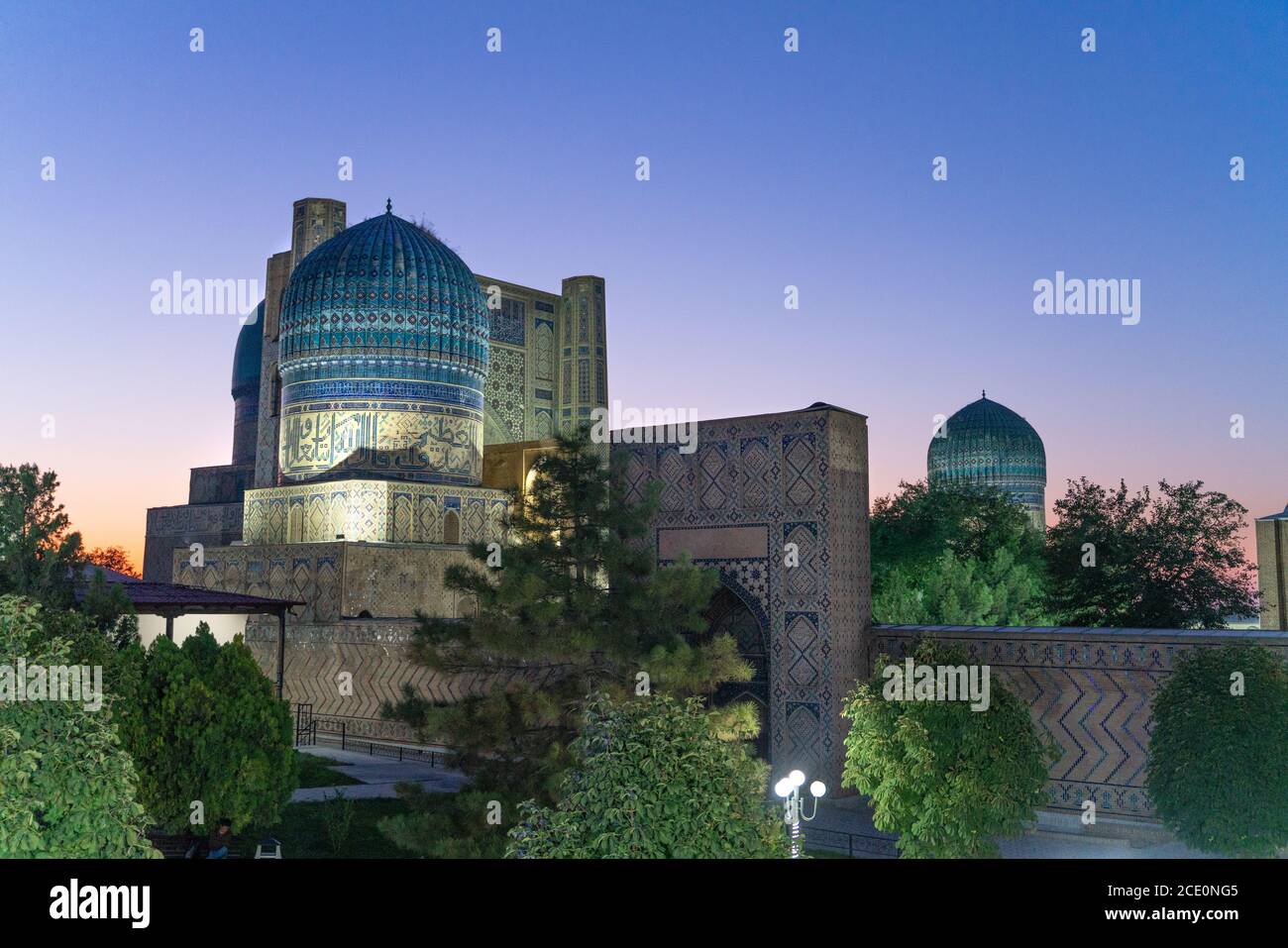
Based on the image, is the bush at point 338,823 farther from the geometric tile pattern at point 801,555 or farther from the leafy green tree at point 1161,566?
the leafy green tree at point 1161,566

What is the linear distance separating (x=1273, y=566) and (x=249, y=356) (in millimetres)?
24389

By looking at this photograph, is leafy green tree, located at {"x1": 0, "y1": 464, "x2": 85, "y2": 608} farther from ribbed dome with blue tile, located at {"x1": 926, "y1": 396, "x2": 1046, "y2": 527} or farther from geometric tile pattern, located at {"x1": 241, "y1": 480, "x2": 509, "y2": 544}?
ribbed dome with blue tile, located at {"x1": 926, "y1": 396, "x2": 1046, "y2": 527}

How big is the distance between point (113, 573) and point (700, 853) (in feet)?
66.1

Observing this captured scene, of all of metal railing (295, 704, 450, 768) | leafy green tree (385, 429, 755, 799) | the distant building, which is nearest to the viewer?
leafy green tree (385, 429, 755, 799)

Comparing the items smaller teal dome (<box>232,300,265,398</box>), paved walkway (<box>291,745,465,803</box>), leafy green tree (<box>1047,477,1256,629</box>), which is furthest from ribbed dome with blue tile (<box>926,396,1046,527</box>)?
paved walkway (<box>291,745,465,803</box>)

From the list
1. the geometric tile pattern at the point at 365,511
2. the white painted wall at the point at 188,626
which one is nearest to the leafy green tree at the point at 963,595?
the geometric tile pattern at the point at 365,511

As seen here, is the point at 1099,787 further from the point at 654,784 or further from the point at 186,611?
the point at 186,611

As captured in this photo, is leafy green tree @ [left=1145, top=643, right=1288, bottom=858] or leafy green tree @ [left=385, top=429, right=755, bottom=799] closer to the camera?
leafy green tree @ [left=1145, top=643, right=1288, bottom=858]

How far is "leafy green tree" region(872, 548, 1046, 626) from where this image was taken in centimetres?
1903

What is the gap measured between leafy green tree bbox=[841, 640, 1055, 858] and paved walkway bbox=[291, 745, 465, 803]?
4948 mm

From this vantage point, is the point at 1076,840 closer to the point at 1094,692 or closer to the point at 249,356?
the point at 1094,692

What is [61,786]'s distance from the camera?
512cm

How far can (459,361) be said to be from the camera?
24.2m

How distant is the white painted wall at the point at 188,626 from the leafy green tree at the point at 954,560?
10.9 metres
